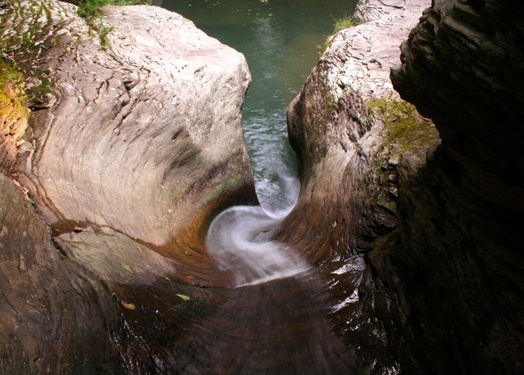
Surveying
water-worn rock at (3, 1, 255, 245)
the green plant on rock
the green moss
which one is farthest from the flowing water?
the green plant on rock

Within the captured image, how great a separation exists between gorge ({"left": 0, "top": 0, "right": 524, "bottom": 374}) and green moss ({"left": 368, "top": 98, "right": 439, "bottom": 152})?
0.03m

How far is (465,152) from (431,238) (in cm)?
83

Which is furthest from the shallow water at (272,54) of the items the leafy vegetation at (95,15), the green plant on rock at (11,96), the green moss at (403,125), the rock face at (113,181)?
the green plant on rock at (11,96)

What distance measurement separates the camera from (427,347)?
2982 mm

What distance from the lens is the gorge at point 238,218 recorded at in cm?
238

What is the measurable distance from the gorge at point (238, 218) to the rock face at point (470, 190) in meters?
0.01

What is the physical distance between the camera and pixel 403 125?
5.15 metres

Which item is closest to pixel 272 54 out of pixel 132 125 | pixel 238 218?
pixel 238 218

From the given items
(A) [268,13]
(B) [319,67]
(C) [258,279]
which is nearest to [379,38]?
(B) [319,67]

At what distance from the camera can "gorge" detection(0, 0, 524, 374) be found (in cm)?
238

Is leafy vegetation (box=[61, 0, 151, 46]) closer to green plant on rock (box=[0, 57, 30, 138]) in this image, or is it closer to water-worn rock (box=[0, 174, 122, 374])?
green plant on rock (box=[0, 57, 30, 138])

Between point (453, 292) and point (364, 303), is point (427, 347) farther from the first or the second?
point (364, 303)

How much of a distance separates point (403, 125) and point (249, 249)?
9.19ft

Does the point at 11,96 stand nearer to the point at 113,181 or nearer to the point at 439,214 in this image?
the point at 113,181
